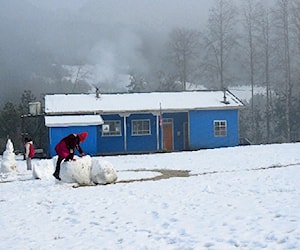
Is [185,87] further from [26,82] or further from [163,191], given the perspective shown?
[163,191]

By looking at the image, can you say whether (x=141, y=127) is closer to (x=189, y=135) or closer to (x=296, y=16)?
(x=189, y=135)

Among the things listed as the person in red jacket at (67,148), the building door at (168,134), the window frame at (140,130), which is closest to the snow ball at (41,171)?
the person in red jacket at (67,148)

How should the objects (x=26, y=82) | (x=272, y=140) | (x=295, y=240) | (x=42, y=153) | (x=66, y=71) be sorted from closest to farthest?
(x=295, y=240), (x=42, y=153), (x=272, y=140), (x=26, y=82), (x=66, y=71)

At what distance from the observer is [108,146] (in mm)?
28766

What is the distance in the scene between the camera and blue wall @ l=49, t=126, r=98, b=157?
2612 cm

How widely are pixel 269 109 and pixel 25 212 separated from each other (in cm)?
3742

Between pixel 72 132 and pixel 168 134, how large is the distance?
23.1ft

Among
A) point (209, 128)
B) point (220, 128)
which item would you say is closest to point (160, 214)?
point (209, 128)


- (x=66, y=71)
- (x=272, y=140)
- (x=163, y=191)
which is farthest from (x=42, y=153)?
(x=66, y=71)

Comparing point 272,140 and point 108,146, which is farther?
point 272,140

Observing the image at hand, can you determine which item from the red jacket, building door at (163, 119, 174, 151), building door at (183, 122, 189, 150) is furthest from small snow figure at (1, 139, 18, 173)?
building door at (183, 122, 189, 150)

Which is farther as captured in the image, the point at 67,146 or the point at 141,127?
the point at 141,127

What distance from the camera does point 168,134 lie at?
100ft

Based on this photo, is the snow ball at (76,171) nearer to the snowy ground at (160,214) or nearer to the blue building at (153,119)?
the snowy ground at (160,214)
